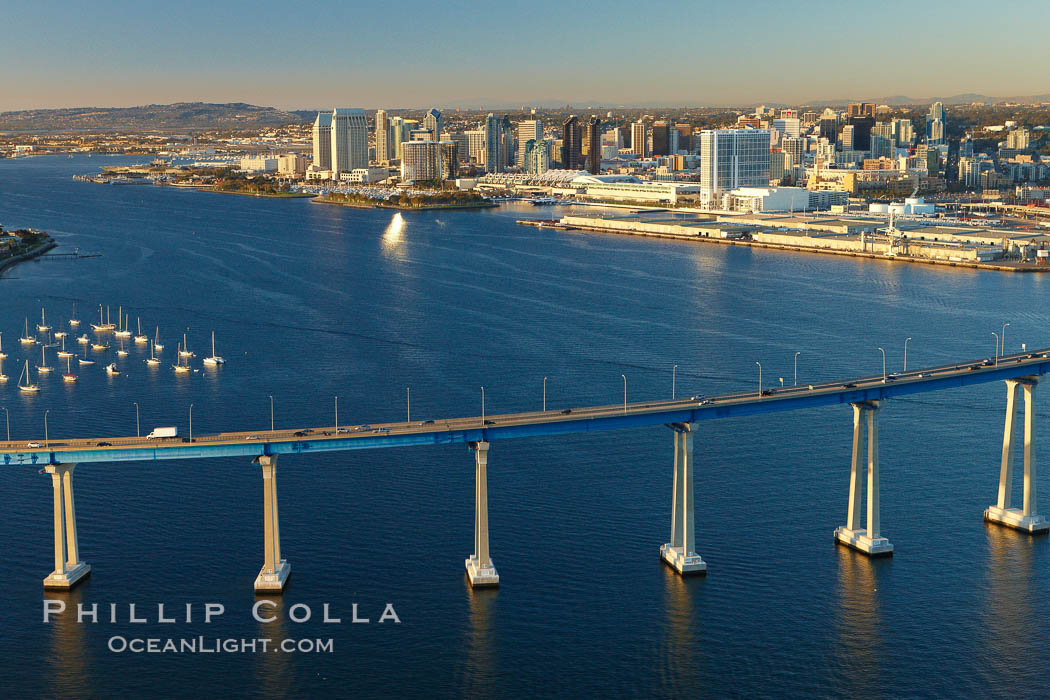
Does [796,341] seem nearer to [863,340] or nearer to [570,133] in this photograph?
[863,340]

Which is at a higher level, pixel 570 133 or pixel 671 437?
pixel 570 133

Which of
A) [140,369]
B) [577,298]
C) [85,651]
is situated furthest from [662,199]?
[85,651]

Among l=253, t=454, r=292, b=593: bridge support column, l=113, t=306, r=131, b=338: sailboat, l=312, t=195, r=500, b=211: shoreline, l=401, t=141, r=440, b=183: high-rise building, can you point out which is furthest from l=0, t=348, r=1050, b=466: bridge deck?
l=401, t=141, r=440, b=183: high-rise building

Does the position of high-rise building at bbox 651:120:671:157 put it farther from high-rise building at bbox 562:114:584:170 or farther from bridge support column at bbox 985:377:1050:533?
bridge support column at bbox 985:377:1050:533

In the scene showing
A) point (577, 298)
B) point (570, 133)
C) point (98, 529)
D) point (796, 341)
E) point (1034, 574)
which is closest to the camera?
point (1034, 574)

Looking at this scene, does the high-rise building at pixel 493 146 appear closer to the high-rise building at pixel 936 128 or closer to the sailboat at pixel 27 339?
the high-rise building at pixel 936 128

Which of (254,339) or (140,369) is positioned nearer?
(140,369)

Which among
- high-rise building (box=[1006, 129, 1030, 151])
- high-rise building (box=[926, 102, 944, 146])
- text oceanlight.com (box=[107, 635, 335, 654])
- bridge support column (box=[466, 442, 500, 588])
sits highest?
high-rise building (box=[926, 102, 944, 146])
